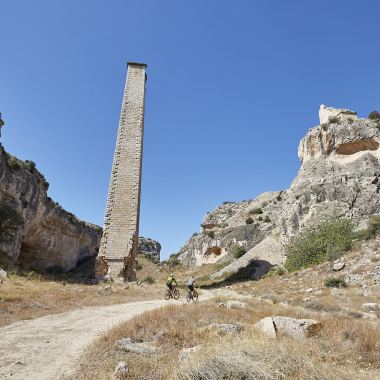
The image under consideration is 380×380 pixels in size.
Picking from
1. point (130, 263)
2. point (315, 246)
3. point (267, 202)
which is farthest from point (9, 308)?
point (267, 202)

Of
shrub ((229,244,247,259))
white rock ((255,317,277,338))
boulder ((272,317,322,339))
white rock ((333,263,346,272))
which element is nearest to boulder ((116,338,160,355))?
white rock ((255,317,277,338))

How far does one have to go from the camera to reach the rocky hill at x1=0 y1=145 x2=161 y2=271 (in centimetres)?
2318

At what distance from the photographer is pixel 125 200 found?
21406 mm

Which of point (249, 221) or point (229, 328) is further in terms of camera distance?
point (249, 221)

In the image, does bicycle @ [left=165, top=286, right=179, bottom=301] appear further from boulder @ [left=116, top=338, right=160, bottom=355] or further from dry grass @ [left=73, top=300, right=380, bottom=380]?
boulder @ [left=116, top=338, right=160, bottom=355]

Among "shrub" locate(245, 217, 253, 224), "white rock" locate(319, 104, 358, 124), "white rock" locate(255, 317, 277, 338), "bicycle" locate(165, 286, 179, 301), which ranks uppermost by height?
"white rock" locate(319, 104, 358, 124)

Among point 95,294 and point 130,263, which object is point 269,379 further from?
point 130,263

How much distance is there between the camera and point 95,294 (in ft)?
46.2

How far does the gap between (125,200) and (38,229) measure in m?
15.3

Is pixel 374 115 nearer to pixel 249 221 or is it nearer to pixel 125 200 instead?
pixel 249 221

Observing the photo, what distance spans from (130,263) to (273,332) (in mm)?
16050

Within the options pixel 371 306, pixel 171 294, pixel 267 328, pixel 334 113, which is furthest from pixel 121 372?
pixel 334 113

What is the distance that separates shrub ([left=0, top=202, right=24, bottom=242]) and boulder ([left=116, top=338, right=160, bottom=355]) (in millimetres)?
20428

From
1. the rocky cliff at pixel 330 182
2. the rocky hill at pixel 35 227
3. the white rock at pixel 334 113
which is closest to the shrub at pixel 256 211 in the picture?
the rocky cliff at pixel 330 182
